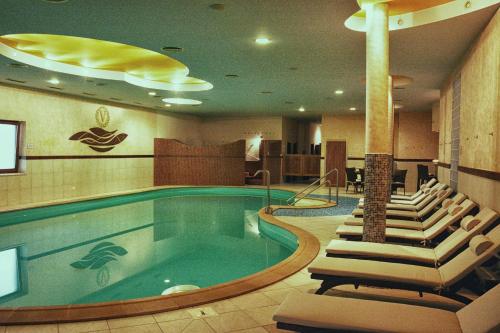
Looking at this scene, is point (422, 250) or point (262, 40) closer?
point (422, 250)

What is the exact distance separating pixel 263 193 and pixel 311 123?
923cm

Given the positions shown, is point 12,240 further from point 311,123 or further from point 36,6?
point 311,123

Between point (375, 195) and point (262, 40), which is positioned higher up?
point (262, 40)

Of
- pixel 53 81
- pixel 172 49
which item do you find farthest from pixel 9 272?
pixel 53 81

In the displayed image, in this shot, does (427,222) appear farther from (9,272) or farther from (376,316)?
(9,272)

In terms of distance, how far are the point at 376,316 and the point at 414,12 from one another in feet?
14.3

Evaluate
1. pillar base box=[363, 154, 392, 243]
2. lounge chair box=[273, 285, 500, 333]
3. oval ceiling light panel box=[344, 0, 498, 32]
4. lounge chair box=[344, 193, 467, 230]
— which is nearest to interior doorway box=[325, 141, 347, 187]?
lounge chair box=[344, 193, 467, 230]

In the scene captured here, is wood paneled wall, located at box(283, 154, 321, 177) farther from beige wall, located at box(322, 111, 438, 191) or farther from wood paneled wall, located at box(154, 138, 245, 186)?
wood paneled wall, located at box(154, 138, 245, 186)

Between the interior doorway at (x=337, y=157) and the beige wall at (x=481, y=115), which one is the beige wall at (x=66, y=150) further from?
the beige wall at (x=481, y=115)

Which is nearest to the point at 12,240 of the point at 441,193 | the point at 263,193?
the point at 441,193

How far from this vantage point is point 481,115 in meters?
5.39

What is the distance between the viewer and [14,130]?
1102 cm

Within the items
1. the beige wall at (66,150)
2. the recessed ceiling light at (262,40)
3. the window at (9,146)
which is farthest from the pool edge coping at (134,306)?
the window at (9,146)

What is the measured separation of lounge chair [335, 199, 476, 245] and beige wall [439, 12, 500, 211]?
28cm
